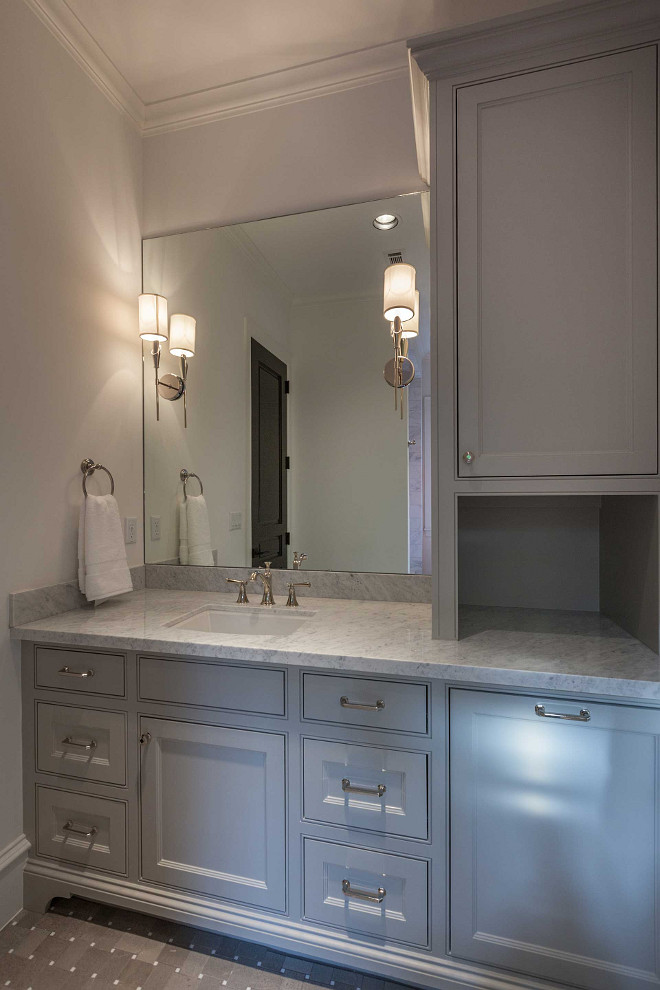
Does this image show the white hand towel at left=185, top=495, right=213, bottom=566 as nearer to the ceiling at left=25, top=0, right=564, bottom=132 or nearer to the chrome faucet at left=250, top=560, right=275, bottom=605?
the chrome faucet at left=250, top=560, right=275, bottom=605

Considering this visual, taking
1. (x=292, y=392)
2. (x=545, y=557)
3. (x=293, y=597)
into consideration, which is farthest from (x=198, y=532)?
(x=545, y=557)

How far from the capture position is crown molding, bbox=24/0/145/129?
1.72 m

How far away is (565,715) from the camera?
1.20 meters

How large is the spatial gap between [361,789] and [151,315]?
1830 mm

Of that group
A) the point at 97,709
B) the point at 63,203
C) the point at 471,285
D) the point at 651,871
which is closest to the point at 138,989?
the point at 97,709

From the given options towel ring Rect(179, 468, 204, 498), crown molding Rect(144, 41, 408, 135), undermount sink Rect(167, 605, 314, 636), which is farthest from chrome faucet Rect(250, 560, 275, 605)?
crown molding Rect(144, 41, 408, 135)

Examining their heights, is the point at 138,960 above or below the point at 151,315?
below

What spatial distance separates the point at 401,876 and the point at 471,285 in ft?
4.89

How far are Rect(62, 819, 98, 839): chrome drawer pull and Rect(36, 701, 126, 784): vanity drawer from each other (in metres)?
0.15

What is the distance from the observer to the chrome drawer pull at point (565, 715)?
1192 mm

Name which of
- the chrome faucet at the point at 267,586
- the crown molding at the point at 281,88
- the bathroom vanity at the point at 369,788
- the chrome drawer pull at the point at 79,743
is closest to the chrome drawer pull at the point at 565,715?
the bathroom vanity at the point at 369,788

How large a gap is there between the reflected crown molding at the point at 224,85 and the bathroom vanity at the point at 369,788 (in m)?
1.90

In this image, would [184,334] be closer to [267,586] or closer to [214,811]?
[267,586]

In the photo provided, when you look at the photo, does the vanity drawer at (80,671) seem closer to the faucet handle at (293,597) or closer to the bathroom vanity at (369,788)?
the bathroom vanity at (369,788)
